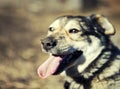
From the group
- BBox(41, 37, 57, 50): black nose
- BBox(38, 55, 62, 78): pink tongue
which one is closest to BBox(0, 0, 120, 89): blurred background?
BBox(38, 55, 62, 78): pink tongue

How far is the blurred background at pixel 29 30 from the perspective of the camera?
6.12 metres

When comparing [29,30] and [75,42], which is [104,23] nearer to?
[75,42]

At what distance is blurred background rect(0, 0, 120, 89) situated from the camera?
20.1 feet

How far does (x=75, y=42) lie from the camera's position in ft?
16.5

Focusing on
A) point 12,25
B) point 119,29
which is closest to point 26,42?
point 12,25

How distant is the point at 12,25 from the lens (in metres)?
6.61

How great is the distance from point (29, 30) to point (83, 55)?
1531 millimetres

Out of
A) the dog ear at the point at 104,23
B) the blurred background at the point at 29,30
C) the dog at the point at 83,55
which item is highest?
the blurred background at the point at 29,30

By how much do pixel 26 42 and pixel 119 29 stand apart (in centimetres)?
85

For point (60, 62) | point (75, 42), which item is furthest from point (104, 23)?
point (60, 62)

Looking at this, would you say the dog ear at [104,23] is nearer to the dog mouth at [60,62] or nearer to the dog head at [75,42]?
the dog head at [75,42]

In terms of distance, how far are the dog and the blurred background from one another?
842 mm

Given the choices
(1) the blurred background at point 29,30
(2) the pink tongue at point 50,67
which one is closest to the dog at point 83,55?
(2) the pink tongue at point 50,67

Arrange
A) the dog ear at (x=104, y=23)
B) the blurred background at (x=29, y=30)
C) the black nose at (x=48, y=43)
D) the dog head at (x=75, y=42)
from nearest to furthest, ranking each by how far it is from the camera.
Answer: the black nose at (x=48, y=43) → the dog head at (x=75, y=42) → the dog ear at (x=104, y=23) → the blurred background at (x=29, y=30)
